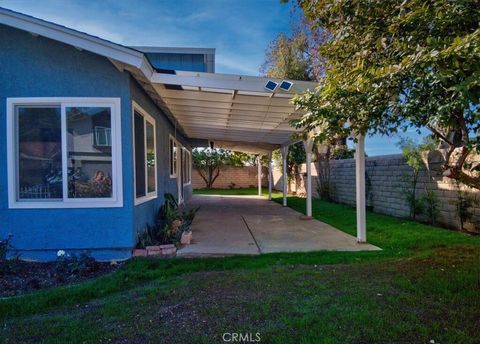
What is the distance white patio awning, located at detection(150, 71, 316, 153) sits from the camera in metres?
6.29

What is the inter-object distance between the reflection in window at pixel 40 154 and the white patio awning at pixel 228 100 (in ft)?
5.89

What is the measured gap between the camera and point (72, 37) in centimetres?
556

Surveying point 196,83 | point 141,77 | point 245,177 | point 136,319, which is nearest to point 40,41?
point 141,77

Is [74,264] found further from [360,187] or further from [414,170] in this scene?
[414,170]

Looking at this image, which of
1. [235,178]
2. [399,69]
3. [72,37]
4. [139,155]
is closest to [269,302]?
[399,69]

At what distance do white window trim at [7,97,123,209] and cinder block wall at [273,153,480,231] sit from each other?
6732mm

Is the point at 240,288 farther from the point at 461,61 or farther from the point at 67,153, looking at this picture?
the point at 67,153

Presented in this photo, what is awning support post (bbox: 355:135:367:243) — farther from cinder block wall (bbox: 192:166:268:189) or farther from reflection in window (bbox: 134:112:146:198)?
cinder block wall (bbox: 192:166:268:189)

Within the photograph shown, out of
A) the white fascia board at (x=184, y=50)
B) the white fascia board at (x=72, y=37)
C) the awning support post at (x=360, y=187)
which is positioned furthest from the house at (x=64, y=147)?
the white fascia board at (x=184, y=50)

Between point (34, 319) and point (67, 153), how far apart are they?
2.88 meters

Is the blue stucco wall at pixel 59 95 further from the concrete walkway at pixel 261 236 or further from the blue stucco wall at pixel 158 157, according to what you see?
the concrete walkway at pixel 261 236

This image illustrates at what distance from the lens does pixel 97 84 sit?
601cm

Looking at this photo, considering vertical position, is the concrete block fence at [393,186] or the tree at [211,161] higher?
the tree at [211,161]

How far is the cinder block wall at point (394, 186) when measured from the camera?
8.11m
